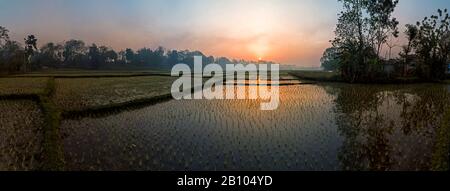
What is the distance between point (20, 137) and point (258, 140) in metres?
7.03

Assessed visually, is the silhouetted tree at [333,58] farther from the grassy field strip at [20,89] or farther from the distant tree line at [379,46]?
the grassy field strip at [20,89]

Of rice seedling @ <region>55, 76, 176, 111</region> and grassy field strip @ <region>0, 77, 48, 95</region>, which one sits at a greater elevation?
grassy field strip @ <region>0, 77, 48, 95</region>

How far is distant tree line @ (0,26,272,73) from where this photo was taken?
54.3 m

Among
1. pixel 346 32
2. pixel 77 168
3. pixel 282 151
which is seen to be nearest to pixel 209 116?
pixel 282 151

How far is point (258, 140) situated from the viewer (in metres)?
8.60

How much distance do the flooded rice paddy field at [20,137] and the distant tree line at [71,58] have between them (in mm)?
40230

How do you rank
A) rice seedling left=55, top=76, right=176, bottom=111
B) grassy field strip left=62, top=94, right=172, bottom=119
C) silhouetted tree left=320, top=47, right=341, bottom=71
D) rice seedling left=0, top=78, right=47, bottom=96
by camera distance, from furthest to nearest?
silhouetted tree left=320, top=47, right=341, bottom=71 → rice seedling left=0, top=78, right=47, bottom=96 → rice seedling left=55, top=76, right=176, bottom=111 → grassy field strip left=62, top=94, right=172, bottom=119

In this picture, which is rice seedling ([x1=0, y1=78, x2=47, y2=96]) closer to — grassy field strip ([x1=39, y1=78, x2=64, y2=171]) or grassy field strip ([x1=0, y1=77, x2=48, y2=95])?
grassy field strip ([x1=0, y1=77, x2=48, y2=95])

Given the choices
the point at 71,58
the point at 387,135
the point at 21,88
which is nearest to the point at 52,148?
the point at 387,135

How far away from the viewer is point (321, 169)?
623cm

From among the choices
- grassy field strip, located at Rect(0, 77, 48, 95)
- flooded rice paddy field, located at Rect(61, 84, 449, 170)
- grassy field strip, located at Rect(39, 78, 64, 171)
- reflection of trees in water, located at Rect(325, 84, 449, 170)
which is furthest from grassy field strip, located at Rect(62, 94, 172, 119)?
reflection of trees in water, located at Rect(325, 84, 449, 170)

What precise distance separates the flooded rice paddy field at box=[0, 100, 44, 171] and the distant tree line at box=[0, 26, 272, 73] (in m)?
40.2

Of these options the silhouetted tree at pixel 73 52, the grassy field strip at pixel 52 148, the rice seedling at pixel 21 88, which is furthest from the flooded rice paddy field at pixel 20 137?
the silhouetted tree at pixel 73 52

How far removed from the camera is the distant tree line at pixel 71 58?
54.3m
